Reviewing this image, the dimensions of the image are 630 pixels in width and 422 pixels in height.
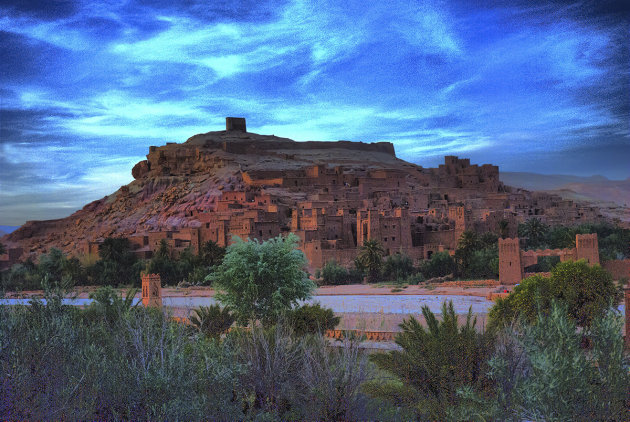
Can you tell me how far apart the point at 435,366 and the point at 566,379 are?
3.05m

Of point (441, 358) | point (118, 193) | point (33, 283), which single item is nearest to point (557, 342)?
point (441, 358)

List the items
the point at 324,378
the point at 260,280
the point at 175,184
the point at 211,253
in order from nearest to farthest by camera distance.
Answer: the point at 324,378 < the point at 260,280 < the point at 211,253 < the point at 175,184

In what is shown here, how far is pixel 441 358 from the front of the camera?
1070cm

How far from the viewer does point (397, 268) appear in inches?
1465

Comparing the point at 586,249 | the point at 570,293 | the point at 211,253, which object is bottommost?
the point at 570,293

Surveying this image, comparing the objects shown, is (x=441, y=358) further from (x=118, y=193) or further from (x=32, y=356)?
(x=118, y=193)

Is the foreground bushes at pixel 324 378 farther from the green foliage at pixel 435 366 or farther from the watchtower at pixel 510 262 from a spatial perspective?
the watchtower at pixel 510 262

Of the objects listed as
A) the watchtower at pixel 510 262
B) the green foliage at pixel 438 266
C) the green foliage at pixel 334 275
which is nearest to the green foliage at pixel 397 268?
the green foliage at pixel 438 266

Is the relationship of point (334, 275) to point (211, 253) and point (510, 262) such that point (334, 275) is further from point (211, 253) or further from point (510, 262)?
point (510, 262)

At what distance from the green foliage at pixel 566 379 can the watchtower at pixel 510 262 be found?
21098 mm

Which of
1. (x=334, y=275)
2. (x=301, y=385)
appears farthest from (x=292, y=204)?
(x=301, y=385)

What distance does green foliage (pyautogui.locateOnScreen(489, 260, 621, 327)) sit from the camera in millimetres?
16469

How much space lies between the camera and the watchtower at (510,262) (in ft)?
97.1

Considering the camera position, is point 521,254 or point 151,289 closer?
point 151,289
